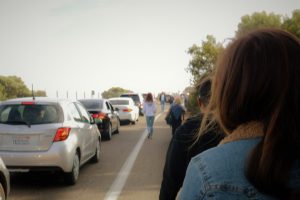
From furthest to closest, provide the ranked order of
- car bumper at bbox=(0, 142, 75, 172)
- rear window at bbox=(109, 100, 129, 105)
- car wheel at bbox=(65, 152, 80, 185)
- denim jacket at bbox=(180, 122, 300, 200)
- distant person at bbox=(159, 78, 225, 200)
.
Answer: rear window at bbox=(109, 100, 129, 105)
car wheel at bbox=(65, 152, 80, 185)
car bumper at bbox=(0, 142, 75, 172)
distant person at bbox=(159, 78, 225, 200)
denim jacket at bbox=(180, 122, 300, 200)

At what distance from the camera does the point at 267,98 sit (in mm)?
1475

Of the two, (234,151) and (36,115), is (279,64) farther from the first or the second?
(36,115)

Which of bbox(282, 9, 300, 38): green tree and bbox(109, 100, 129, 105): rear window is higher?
bbox(282, 9, 300, 38): green tree

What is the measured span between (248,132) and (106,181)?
6.81 metres

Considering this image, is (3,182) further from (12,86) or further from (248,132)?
(12,86)

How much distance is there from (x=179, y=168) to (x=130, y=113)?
19.1 meters

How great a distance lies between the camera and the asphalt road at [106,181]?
6.95m

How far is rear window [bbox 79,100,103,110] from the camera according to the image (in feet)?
48.8

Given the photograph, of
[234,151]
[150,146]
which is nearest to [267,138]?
[234,151]

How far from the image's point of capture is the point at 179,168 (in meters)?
3.22

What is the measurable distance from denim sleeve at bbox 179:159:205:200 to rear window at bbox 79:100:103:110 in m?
13.5

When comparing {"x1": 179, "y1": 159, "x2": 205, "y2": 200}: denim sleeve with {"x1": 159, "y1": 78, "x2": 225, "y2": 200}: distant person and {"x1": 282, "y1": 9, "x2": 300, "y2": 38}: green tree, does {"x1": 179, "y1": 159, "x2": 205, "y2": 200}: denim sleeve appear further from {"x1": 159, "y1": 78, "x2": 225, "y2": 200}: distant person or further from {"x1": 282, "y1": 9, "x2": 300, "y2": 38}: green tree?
{"x1": 282, "y1": 9, "x2": 300, "y2": 38}: green tree

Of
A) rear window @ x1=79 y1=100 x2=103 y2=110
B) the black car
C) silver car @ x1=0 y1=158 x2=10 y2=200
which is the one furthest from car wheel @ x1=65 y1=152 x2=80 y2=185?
rear window @ x1=79 y1=100 x2=103 y2=110

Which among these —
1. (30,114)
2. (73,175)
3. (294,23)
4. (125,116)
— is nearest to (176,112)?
(73,175)
